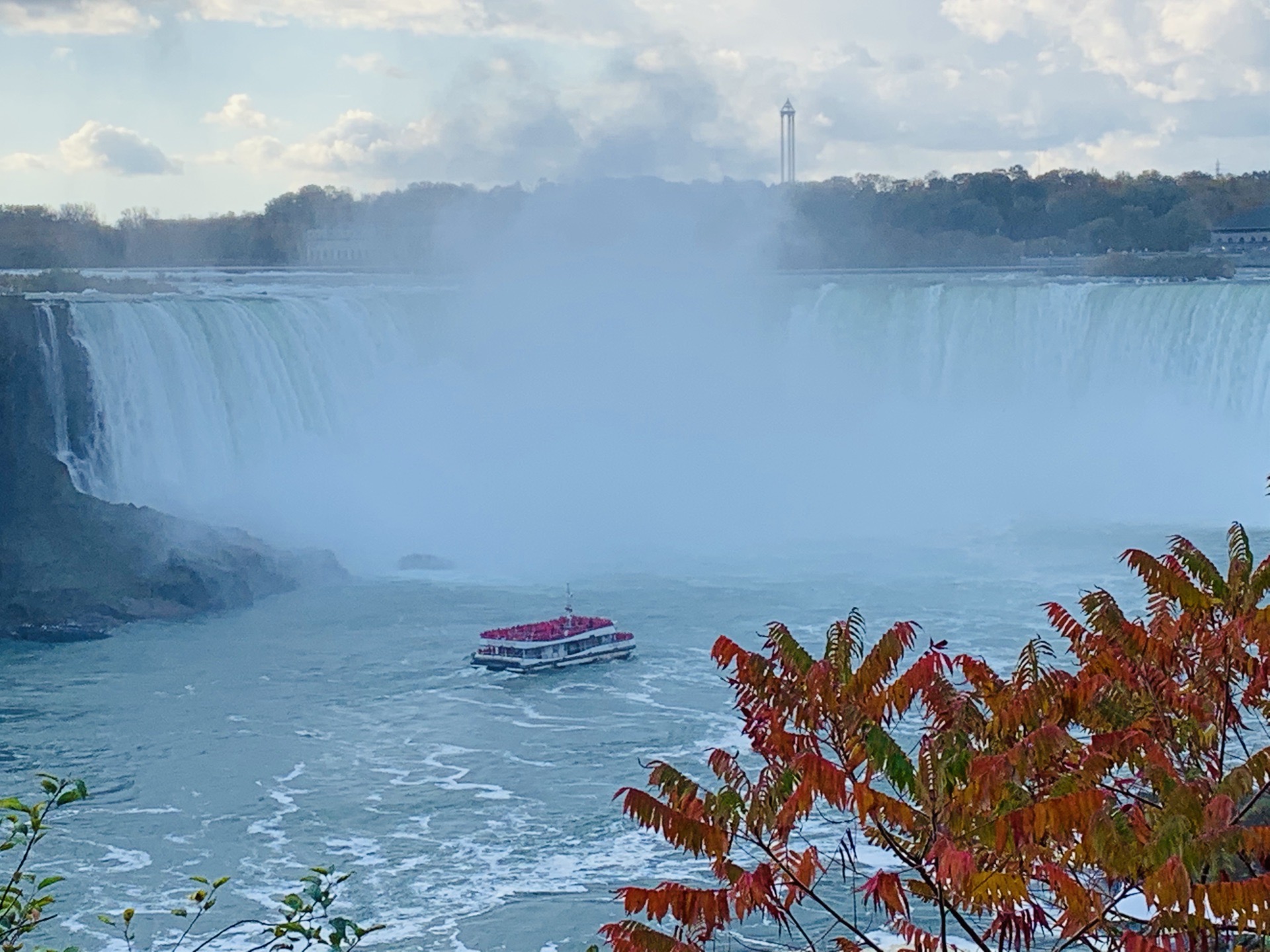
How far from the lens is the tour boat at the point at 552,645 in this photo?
58.2 feet

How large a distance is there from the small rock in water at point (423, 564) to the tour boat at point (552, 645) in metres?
5.51

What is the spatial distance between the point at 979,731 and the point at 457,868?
6723 millimetres

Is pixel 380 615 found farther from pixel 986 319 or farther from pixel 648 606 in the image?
pixel 986 319

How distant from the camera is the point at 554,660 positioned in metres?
18.0

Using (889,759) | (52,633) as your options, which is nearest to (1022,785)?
(889,759)

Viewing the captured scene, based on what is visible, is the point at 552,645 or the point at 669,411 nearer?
the point at 552,645

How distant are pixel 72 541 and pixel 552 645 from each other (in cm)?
719

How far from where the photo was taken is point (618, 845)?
12.1 metres

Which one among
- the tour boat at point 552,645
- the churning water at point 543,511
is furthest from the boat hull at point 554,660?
the churning water at point 543,511

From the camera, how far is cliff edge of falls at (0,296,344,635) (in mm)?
20781

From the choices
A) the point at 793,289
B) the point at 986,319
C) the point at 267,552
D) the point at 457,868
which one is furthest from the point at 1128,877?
the point at 793,289

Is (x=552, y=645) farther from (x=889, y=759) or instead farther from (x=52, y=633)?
(x=889, y=759)

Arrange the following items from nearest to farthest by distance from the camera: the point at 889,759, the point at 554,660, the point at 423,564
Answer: the point at 889,759
the point at 554,660
the point at 423,564

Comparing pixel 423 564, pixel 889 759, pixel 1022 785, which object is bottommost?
pixel 423 564
